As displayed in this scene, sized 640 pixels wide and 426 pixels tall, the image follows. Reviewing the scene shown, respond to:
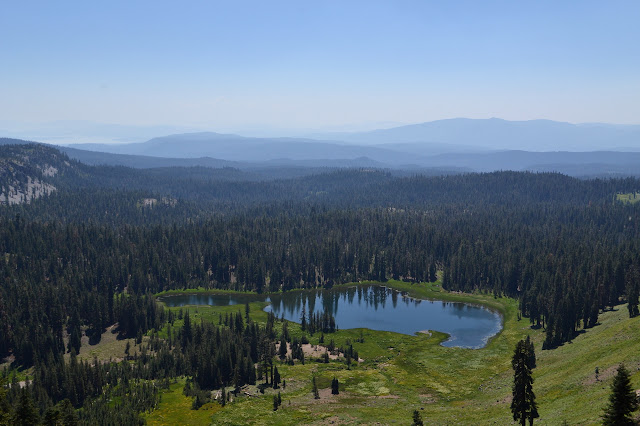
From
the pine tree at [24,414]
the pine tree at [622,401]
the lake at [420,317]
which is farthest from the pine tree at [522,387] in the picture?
the lake at [420,317]

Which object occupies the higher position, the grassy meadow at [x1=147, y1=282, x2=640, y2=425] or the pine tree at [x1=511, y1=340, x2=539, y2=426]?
the pine tree at [x1=511, y1=340, x2=539, y2=426]

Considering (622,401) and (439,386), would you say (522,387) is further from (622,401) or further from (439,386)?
(439,386)

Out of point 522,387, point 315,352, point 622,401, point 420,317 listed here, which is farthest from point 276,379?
point 420,317

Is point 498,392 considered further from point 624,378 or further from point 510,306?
point 510,306

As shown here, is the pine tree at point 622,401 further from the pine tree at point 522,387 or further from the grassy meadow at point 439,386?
the pine tree at point 522,387

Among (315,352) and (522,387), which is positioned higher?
(522,387)

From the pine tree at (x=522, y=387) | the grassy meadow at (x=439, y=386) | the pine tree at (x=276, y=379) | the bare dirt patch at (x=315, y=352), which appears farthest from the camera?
the bare dirt patch at (x=315, y=352)

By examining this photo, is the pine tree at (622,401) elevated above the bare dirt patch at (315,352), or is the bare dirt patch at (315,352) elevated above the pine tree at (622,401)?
the pine tree at (622,401)

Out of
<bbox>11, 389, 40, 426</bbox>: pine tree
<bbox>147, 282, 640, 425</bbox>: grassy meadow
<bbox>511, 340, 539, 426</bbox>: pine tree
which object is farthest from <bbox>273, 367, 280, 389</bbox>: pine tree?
<bbox>511, 340, 539, 426</bbox>: pine tree

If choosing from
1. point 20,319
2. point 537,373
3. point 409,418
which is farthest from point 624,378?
point 20,319

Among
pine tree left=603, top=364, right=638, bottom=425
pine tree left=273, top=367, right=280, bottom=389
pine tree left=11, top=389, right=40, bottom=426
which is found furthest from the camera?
pine tree left=273, top=367, right=280, bottom=389

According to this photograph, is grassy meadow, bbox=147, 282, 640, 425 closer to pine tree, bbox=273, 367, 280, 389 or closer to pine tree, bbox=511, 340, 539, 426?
pine tree, bbox=273, 367, 280, 389

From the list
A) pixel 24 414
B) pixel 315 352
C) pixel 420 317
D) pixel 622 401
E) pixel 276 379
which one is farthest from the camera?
pixel 420 317
